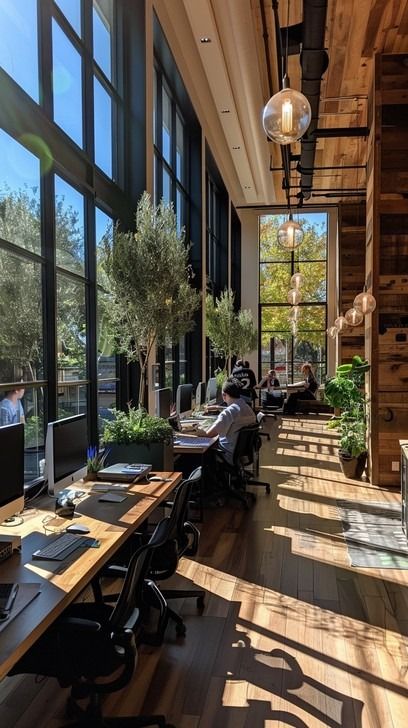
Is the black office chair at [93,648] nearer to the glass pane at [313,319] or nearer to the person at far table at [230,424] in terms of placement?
the person at far table at [230,424]

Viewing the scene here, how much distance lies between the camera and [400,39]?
635 centimetres

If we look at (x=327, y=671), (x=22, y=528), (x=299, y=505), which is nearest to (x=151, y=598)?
(x=22, y=528)

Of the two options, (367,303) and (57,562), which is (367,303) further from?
(57,562)

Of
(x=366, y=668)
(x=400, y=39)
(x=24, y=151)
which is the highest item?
(x=400, y=39)

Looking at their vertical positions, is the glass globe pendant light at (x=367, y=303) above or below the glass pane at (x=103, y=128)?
below

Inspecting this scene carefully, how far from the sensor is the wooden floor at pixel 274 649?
2.46 m

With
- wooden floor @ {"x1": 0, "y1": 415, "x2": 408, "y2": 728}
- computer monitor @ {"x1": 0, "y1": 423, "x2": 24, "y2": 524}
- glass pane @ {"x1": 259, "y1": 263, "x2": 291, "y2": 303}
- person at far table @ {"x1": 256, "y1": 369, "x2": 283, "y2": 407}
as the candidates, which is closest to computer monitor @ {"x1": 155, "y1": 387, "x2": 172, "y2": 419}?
wooden floor @ {"x1": 0, "y1": 415, "x2": 408, "y2": 728}

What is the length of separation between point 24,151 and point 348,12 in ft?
14.0

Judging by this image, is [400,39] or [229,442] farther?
[400,39]

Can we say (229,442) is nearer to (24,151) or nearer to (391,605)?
(391,605)

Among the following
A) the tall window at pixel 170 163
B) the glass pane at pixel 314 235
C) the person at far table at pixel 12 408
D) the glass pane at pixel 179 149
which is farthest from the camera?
the glass pane at pixel 314 235

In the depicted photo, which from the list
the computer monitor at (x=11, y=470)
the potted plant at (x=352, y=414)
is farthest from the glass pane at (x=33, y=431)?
the potted plant at (x=352, y=414)

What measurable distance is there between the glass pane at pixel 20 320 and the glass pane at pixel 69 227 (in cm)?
53

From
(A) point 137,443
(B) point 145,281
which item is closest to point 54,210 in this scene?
(B) point 145,281
